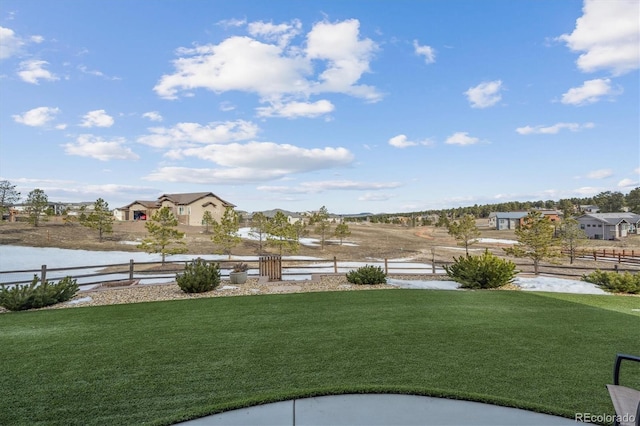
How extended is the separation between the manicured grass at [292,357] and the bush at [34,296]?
39.7 inches

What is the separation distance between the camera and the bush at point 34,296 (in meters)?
8.77

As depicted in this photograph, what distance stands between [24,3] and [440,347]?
49.0 ft

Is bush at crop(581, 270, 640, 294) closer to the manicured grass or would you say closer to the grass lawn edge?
the manicured grass

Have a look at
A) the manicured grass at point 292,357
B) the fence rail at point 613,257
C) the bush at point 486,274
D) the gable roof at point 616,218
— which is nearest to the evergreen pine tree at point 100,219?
the manicured grass at point 292,357

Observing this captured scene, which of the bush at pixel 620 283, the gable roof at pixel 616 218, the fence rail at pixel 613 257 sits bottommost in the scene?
the fence rail at pixel 613 257

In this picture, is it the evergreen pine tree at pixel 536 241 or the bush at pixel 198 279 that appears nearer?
the bush at pixel 198 279

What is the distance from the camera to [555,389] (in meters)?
3.48

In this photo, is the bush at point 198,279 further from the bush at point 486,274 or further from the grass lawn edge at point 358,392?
the bush at point 486,274

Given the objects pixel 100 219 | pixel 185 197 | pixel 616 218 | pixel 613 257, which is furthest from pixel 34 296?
pixel 616 218

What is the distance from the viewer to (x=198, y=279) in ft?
36.0

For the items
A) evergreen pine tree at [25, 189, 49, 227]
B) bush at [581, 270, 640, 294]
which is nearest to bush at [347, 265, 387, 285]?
bush at [581, 270, 640, 294]

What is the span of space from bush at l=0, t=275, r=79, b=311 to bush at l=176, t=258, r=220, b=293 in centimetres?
309

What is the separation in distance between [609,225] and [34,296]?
5597 cm

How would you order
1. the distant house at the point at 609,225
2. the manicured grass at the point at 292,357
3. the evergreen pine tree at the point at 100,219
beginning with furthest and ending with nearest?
the distant house at the point at 609,225
the evergreen pine tree at the point at 100,219
the manicured grass at the point at 292,357
